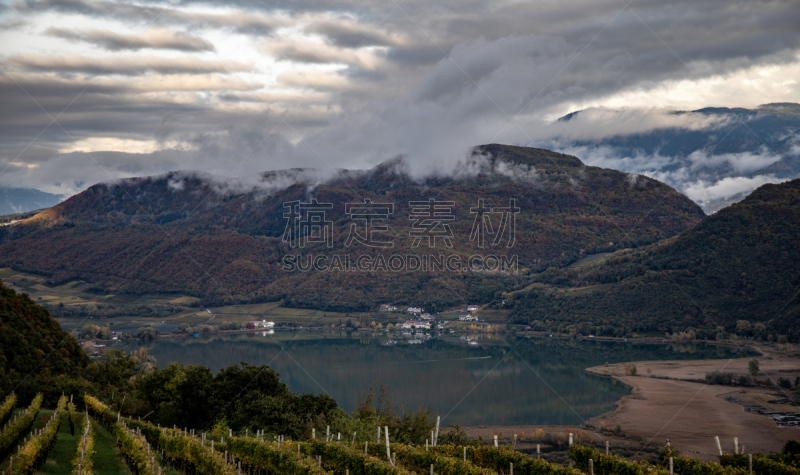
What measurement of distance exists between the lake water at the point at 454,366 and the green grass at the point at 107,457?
24623mm

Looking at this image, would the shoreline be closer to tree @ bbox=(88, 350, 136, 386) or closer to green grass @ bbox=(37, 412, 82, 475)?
tree @ bbox=(88, 350, 136, 386)

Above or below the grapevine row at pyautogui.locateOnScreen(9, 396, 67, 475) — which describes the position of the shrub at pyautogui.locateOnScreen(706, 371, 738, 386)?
below

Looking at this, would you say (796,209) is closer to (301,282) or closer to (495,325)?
(495,325)

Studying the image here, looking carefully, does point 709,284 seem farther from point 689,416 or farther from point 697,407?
point 689,416

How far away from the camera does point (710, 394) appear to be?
63781mm

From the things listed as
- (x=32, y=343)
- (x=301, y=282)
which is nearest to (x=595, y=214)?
(x=301, y=282)

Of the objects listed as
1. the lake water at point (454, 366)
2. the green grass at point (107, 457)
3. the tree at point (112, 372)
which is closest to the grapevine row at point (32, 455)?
the green grass at point (107, 457)

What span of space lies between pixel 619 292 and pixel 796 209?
38631mm

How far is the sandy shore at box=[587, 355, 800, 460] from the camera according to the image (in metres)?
45.1

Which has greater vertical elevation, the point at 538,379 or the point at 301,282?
the point at 301,282

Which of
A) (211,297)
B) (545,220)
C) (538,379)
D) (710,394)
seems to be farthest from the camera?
(545,220)

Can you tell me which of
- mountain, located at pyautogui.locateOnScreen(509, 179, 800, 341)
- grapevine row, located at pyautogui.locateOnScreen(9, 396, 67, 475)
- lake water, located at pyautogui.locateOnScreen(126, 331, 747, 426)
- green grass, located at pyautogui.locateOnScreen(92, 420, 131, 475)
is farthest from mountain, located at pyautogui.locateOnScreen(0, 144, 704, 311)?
grapevine row, located at pyautogui.locateOnScreen(9, 396, 67, 475)

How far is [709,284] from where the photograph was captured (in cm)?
10744

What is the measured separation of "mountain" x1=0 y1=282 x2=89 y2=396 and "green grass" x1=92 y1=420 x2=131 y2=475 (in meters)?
11.8
